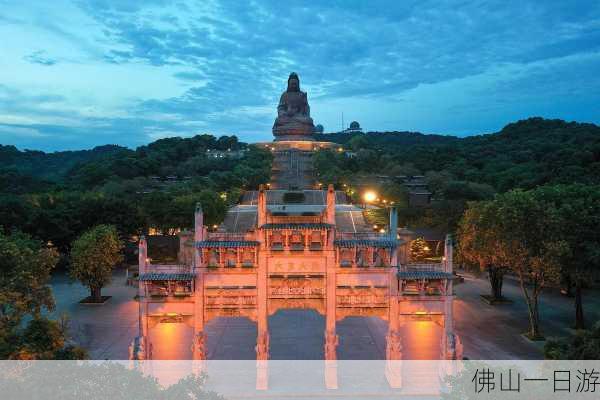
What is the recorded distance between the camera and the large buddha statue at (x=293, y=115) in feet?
397

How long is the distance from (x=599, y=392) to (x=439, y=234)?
4230cm

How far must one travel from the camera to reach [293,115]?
121 metres

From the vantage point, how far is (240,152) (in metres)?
115

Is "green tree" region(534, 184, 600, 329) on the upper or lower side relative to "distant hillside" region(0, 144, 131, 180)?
lower

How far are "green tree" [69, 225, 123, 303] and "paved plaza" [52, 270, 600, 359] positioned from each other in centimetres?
192

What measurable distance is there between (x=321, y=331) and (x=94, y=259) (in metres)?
17.7

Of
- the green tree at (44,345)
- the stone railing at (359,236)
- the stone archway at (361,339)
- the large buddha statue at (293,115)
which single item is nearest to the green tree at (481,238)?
the stone archway at (361,339)

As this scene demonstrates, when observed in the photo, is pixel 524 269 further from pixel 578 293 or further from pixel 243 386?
pixel 243 386

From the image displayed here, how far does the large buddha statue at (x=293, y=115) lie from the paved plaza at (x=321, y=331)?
86.3m

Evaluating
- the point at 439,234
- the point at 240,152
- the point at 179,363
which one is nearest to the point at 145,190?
the point at 240,152

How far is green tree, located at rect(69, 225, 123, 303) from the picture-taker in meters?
36.6

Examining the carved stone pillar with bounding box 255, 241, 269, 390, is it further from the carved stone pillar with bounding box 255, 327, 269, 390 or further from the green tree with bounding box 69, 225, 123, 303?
the green tree with bounding box 69, 225, 123, 303

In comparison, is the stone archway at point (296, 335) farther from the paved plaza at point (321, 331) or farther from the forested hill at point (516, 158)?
the forested hill at point (516, 158)

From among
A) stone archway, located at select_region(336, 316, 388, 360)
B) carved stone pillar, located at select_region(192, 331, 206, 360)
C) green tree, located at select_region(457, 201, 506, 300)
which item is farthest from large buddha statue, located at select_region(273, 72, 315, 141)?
carved stone pillar, located at select_region(192, 331, 206, 360)
